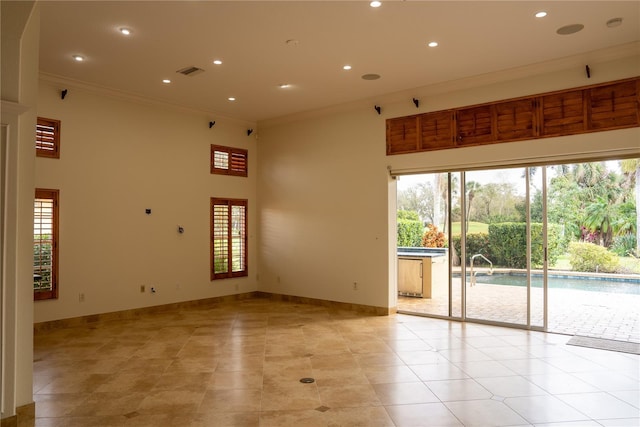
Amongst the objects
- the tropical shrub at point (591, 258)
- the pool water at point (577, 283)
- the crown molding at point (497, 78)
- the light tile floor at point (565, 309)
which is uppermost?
the crown molding at point (497, 78)

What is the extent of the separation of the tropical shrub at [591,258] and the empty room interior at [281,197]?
0.88 ft

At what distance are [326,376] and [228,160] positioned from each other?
17.9 ft

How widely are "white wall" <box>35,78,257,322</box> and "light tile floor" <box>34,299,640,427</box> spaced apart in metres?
0.82

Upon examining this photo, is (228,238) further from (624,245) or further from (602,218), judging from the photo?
(624,245)

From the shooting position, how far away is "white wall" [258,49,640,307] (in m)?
Result: 5.75

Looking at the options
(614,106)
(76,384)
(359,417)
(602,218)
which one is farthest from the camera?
(602,218)

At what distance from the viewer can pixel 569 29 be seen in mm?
4824

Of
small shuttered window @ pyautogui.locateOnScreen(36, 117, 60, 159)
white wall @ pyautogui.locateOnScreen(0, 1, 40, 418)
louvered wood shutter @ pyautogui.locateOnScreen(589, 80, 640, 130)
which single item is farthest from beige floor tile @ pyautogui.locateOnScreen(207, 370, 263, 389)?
louvered wood shutter @ pyautogui.locateOnScreen(589, 80, 640, 130)

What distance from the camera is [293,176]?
341 inches

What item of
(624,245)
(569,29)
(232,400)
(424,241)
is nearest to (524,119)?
(569,29)

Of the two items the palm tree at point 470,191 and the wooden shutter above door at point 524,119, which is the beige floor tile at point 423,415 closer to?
the palm tree at point 470,191

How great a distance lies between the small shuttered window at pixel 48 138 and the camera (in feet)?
20.3

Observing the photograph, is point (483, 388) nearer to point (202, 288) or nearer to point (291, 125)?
point (202, 288)

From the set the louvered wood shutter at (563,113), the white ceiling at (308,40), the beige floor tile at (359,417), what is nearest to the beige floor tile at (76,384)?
the beige floor tile at (359,417)
